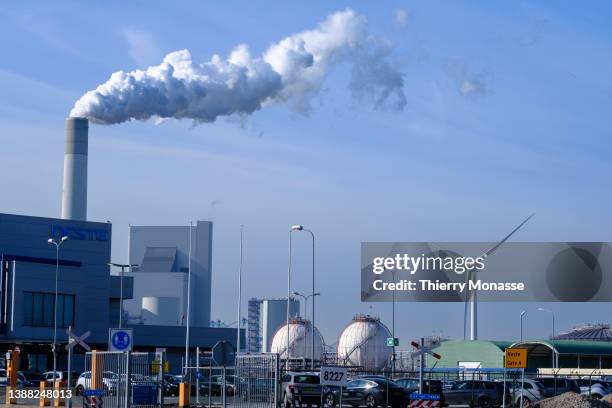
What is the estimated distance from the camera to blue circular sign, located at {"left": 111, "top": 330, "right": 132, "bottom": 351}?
3092 centimetres

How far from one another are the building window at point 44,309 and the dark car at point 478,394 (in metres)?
48.0

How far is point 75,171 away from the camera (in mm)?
98875

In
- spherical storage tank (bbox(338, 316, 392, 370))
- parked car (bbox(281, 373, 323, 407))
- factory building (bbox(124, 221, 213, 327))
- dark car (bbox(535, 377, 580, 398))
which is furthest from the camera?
factory building (bbox(124, 221, 213, 327))

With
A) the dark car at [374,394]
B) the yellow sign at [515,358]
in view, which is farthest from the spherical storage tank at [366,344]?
the yellow sign at [515,358]

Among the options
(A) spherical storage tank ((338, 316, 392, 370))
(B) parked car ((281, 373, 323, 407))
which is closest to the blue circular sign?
(B) parked car ((281, 373, 323, 407))

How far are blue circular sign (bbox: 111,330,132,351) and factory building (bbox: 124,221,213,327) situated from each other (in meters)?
120

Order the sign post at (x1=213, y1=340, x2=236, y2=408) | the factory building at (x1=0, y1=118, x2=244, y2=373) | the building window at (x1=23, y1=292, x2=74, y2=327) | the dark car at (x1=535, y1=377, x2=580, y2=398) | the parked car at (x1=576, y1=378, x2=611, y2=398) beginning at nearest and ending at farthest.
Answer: the sign post at (x1=213, y1=340, x2=236, y2=408)
the dark car at (x1=535, y1=377, x2=580, y2=398)
the parked car at (x1=576, y1=378, x2=611, y2=398)
the factory building at (x1=0, y1=118, x2=244, y2=373)
the building window at (x1=23, y1=292, x2=74, y2=327)

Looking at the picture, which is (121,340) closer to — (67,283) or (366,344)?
(67,283)

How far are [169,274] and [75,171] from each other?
66879 mm

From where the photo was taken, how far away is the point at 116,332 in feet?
102

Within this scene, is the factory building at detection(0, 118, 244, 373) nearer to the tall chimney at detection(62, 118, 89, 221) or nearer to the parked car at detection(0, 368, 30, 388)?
the tall chimney at detection(62, 118, 89, 221)

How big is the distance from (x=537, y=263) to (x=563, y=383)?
37984 millimetres

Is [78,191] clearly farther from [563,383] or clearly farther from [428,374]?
[563,383]

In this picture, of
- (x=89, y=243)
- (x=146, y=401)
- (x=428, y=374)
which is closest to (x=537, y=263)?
(x=428, y=374)
